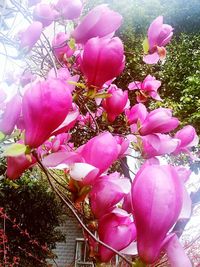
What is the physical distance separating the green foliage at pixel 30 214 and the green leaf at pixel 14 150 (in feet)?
13.0

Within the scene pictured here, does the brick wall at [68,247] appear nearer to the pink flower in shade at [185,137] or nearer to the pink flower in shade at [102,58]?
the pink flower in shade at [185,137]

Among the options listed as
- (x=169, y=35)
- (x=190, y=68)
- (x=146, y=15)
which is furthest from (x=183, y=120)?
(x=169, y=35)

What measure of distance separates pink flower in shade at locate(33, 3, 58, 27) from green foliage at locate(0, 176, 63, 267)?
140 inches

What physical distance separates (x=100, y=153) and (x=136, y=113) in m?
0.42

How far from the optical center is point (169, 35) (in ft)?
2.43

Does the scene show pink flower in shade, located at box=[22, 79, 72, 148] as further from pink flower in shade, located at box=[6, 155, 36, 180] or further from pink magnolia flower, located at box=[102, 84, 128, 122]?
pink magnolia flower, located at box=[102, 84, 128, 122]

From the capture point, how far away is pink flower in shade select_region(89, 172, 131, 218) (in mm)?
349

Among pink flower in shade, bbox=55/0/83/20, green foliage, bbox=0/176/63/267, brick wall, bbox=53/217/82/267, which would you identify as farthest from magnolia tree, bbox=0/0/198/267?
brick wall, bbox=53/217/82/267

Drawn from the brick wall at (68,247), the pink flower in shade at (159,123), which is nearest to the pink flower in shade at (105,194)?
the pink flower in shade at (159,123)

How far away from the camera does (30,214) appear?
176 inches

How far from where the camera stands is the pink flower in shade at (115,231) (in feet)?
1.17

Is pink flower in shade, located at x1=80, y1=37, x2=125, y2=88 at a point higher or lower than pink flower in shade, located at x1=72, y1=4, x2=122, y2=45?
lower

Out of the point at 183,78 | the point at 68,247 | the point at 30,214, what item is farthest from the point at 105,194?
the point at 68,247

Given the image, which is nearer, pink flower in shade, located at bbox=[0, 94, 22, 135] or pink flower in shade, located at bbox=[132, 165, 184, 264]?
pink flower in shade, located at bbox=[132, 165, 184, 264]
